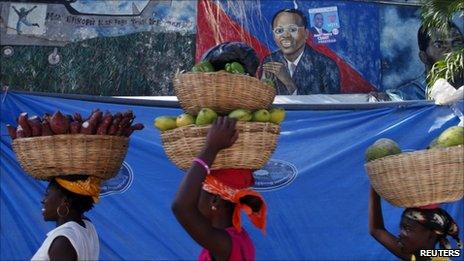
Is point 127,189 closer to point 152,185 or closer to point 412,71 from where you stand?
point 152,185

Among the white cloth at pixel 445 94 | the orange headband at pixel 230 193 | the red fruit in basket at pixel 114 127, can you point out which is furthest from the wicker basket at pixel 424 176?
the white cloth at pixel 445 94

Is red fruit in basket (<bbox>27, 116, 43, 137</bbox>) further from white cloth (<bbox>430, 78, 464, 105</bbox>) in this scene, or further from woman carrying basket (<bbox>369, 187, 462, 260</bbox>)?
white cloth (<bbox>430, 78, 464, 105</bbox>)

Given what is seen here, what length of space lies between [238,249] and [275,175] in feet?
7.94

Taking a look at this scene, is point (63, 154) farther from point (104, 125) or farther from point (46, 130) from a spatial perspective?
point (104, 125)

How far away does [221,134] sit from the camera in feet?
9.86

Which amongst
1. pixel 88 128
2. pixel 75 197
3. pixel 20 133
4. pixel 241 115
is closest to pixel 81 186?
pixel 75 197

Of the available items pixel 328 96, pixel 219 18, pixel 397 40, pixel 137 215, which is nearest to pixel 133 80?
pixel 219 18

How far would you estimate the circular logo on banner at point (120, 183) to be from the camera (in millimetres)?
5402

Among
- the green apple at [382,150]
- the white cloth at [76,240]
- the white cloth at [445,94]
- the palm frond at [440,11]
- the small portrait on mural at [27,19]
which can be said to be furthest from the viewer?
the small portrait on mural at [27,19]

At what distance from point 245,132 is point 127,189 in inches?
97.7

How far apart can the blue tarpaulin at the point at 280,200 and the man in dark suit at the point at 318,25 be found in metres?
3.63

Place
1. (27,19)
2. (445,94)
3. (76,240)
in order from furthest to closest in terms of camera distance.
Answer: (27,19), (445,94), (76,240)

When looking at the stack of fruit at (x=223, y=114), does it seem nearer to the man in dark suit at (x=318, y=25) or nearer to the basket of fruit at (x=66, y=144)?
the basket of fruit at (x=66, y=144)

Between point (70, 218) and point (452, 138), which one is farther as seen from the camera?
point (70, 218)
